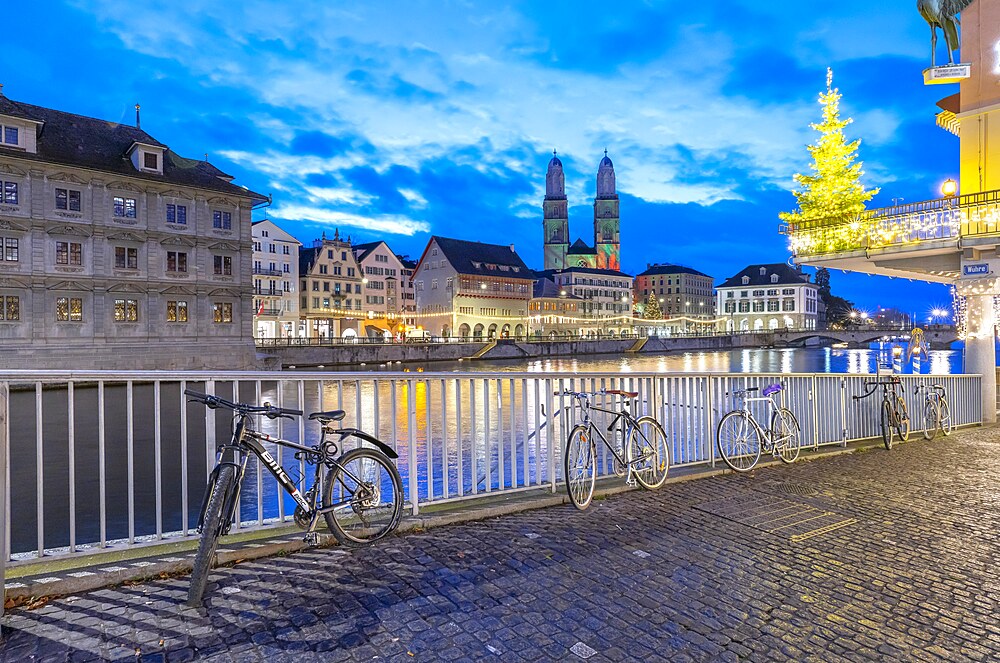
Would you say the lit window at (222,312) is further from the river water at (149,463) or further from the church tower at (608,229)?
the church tower at (608,229)

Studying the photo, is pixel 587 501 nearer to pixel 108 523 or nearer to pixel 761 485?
pixel 761 485

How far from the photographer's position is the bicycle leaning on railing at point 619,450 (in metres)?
5.96

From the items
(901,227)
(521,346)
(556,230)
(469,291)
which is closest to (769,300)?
(556,230)

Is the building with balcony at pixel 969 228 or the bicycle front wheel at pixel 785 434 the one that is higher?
the building with balcony at pixel 969 228

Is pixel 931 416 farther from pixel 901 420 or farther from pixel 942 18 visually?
pixel 942 18

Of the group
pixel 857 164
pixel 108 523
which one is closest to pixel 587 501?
pixel 108 523

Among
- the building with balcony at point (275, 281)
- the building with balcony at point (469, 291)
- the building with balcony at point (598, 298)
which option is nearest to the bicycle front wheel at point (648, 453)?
the building with balcony at point (275, 281)

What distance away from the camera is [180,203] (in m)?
41.4

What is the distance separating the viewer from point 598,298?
115875mm

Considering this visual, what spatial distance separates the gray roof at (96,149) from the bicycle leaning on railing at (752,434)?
4065cm

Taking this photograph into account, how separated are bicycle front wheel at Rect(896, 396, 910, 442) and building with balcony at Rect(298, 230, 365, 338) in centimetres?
6635

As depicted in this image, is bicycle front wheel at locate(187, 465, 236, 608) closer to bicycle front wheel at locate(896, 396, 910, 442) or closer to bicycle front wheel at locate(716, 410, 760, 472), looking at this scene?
bicycle front wheel at locate(716, 410, 760, 472)

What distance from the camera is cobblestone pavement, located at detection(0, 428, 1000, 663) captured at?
3.26 m

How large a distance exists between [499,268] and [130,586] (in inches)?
3624
